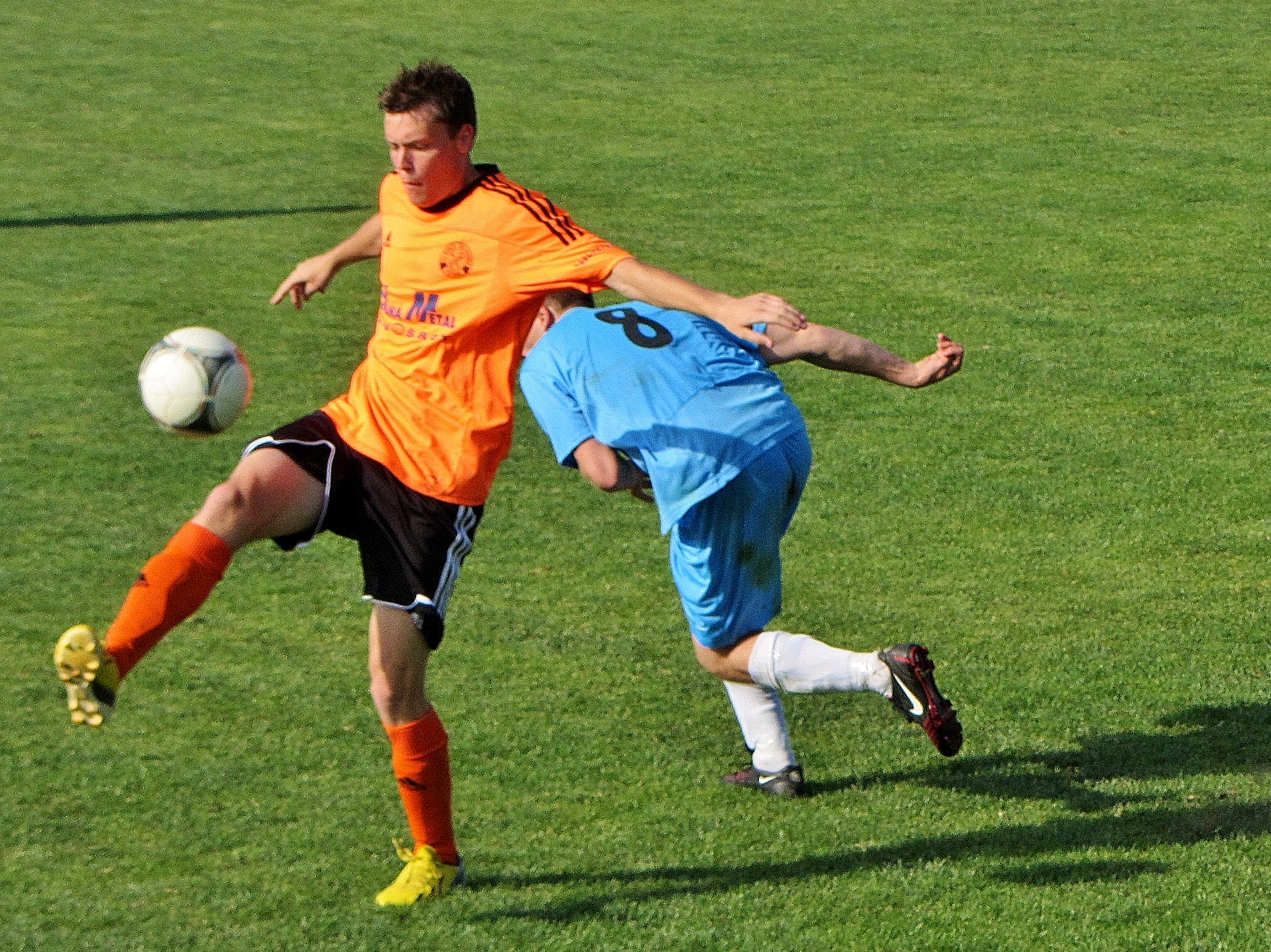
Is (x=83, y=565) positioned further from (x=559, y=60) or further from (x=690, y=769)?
(x=559, y=60)

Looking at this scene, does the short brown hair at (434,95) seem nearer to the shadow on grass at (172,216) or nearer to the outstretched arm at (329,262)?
the outstretched arm at (329,262)

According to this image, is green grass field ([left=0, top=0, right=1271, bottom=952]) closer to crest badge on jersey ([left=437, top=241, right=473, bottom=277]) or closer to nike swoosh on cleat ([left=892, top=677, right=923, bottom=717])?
nike swoosh on cleat ([left=892, top=677, right=923, bottom=717])

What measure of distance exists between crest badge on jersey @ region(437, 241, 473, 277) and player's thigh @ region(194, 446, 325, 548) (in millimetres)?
739

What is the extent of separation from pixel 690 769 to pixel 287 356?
5.88 metres

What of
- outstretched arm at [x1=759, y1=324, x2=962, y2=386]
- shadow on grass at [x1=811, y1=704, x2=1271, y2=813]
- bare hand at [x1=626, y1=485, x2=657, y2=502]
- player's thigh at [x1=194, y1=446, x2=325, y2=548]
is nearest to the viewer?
player's thigh at [x1=194, y1=446, x2=325, y2=548]

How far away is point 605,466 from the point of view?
5000 millimetres

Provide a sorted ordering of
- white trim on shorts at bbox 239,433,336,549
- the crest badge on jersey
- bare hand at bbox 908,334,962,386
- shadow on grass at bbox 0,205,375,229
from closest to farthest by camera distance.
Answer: white trim on shorts at bbox 239,433,336,549
the crest badge on jersey
bare hand at bbox 908,334,962,386
shadow on grass at bbox 0,205,375,229

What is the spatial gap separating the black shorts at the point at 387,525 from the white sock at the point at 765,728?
1.25 m

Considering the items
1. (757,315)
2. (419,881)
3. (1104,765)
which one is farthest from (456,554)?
(1104,765)

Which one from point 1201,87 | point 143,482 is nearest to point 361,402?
point 143,482

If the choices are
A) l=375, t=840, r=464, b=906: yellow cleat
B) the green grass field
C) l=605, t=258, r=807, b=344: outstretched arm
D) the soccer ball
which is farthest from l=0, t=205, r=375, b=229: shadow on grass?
l=605, t=258, r=807, b=344: outstretched arm

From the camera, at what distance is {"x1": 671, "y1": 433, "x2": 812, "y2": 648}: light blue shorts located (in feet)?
16.9

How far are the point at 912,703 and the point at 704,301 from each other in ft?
4.56

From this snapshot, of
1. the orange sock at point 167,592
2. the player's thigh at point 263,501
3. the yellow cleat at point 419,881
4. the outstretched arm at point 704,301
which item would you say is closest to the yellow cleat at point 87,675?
the orange sock at point 167,592
